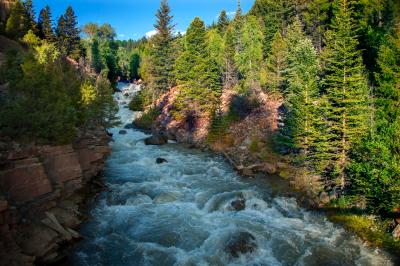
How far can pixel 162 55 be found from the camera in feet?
235

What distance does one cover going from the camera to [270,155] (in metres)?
41.5

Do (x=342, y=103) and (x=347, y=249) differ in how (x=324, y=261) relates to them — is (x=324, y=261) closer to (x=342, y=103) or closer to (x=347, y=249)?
(x=347, y=249)

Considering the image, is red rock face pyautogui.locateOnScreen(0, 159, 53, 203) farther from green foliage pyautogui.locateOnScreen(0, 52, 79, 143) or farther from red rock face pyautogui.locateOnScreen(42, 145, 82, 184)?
green foliage pyautogui.locateOnScreen(0, 52, 79, 143)

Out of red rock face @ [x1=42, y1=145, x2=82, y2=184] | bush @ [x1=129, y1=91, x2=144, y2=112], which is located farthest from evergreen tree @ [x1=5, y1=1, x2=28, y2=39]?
red rock face @ [x1=42, y1=145, x2=82, y2=184]

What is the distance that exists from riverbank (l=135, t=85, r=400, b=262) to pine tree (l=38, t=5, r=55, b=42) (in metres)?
33.1

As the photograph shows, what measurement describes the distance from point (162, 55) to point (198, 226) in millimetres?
52079

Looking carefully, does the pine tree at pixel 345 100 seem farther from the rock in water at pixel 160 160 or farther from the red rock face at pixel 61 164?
the red rock face at pixel 61 164

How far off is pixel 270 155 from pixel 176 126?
21104 millimetres

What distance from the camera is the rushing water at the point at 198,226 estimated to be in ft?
71.3

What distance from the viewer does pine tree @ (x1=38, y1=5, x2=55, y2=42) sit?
81938 mm

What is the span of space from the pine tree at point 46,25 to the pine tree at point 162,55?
2763 cm

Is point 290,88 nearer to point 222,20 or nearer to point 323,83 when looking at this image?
point 323,83

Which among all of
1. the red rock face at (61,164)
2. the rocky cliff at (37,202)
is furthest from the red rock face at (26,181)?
the red rock face at (61,164)

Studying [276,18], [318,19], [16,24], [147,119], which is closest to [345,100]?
[318,19]
